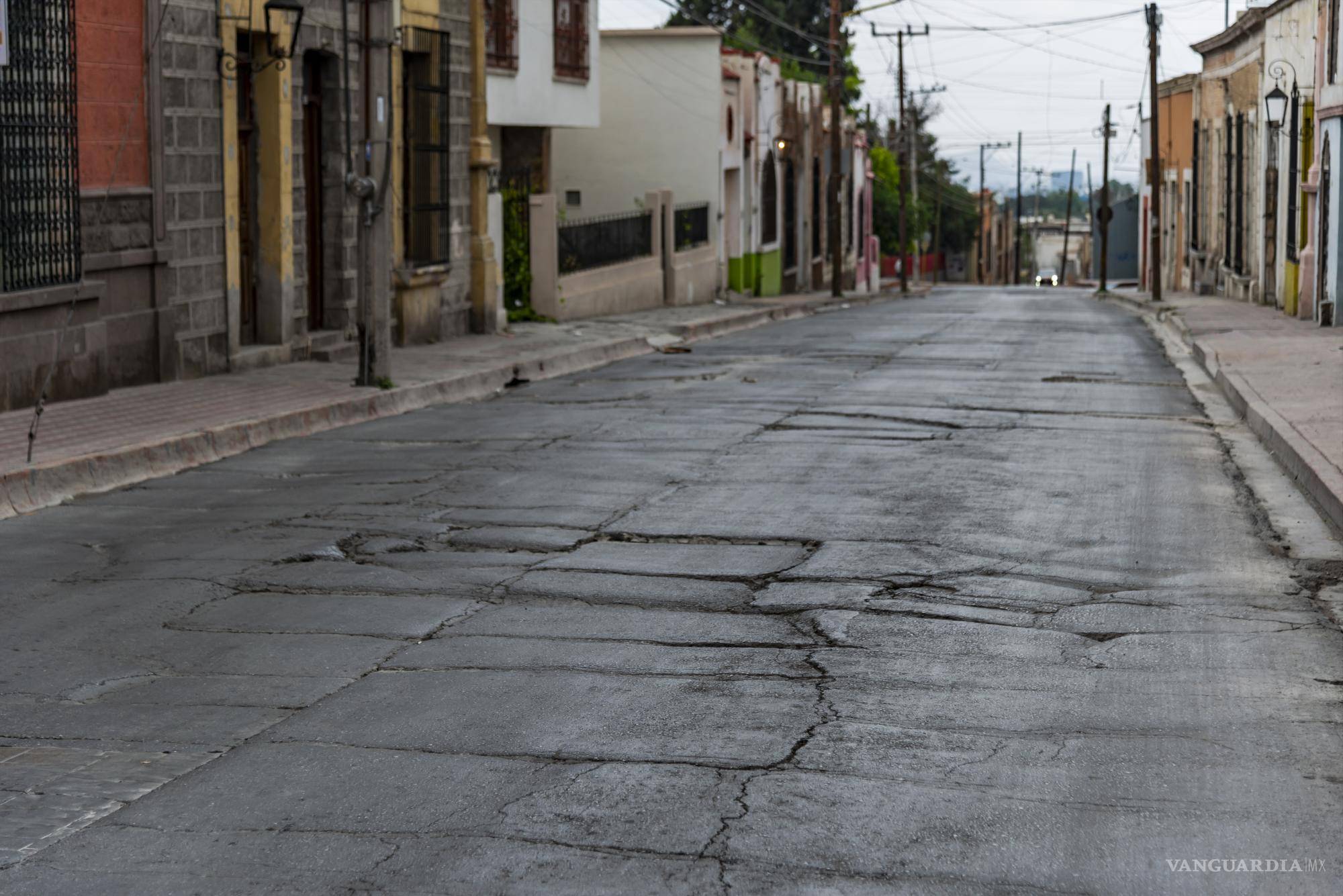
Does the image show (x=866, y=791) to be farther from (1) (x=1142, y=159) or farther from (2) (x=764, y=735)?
(1) (x=1142, y=159)

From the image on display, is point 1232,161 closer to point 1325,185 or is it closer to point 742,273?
point 742,273

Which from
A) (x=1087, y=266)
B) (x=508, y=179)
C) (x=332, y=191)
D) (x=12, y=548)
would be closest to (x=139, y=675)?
(x=12, y=548)

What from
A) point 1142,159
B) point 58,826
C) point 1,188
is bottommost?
point 58,826

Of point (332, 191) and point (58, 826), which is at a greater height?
point (332, 191)

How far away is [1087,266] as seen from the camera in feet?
392

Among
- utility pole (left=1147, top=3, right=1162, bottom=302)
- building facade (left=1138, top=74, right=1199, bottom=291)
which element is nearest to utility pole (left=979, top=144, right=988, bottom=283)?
building facade (left=1138, top=74, right=1199, bottom=291)

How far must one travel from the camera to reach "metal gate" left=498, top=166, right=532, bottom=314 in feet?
81.6

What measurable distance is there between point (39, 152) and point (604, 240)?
16.6 metres

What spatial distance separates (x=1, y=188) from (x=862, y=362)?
1007 cm

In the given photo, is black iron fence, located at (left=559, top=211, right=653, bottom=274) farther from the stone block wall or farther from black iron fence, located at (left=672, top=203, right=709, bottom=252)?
the stone block wall

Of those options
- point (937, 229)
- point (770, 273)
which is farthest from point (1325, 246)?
point (937, 229)

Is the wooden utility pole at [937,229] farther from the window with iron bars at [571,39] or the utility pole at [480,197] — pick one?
the utility pole at [480,197]

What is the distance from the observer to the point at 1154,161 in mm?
42062

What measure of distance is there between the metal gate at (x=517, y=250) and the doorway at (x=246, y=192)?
7657 millimetres
